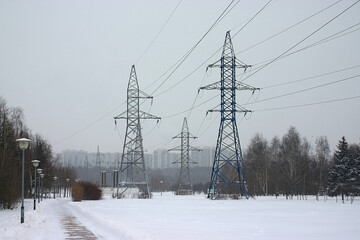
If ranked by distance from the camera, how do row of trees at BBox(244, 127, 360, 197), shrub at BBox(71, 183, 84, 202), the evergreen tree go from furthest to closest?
row of trees at BBox(244, 127, 360, 197) < the evergreen tree < shrub at BBox(71, 183, 84, 202)

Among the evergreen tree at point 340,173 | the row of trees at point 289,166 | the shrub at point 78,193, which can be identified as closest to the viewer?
the shrub at point 78,193

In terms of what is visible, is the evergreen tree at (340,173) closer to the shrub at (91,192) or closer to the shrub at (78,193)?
the shrub at (91,192)

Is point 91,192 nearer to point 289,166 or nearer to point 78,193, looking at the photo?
point 78,193

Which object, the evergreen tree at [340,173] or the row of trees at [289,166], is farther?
the row of trees at [289,166]

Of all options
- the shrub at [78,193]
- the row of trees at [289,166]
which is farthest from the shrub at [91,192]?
the row of trees at [289,166]

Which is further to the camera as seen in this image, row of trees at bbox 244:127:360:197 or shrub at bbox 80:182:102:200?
row of trees at bbox 244:127:360:197

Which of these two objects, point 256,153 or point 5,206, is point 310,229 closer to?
point 5,206

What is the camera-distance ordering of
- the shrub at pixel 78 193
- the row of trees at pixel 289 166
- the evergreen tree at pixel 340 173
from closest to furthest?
1. the shrub at pixel 78 193
2. the evergreen tree at pixel 340 173
3. the row of trees at pixel 289 166

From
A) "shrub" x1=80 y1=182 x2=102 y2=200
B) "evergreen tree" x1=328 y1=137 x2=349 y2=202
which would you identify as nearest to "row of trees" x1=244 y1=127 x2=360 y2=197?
"evergreen tree" x1=328 y1=137 x2=349 y2=202

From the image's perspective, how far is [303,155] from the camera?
9400cm

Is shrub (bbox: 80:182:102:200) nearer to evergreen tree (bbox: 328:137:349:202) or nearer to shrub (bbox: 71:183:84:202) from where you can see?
shrub (bbox: 71:183:84:202)

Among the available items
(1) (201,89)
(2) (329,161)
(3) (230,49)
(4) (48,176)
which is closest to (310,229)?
(1) (201,89)

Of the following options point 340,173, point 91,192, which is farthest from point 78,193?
point 340,173

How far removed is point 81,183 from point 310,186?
157ft
